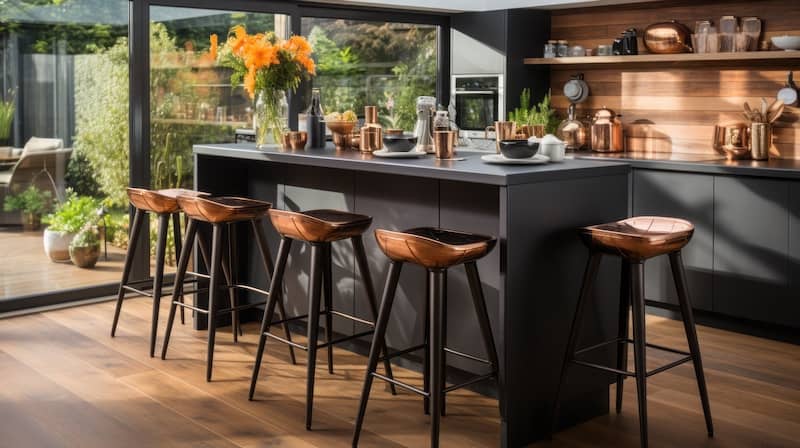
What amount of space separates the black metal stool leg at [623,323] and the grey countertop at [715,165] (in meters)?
1.58

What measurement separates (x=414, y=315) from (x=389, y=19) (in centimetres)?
332

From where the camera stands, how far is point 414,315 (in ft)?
13.2

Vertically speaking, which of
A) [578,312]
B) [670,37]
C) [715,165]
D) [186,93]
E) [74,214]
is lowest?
[578,312]

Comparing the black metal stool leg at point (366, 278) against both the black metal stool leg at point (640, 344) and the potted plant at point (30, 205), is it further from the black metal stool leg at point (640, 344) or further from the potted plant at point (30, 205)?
the potted plant at point (30, 205)

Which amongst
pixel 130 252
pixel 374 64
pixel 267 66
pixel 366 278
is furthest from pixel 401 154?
pixel 374 64

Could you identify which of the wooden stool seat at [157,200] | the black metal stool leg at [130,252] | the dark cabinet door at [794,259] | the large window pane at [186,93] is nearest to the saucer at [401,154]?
the wooden stool seat at [157,200]

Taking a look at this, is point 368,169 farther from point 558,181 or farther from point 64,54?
point 64,54

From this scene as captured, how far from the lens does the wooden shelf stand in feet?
17.2

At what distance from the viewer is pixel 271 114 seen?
476 centimetres

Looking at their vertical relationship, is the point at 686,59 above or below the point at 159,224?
above

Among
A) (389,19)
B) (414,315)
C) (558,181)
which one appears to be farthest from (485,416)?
(389,19)

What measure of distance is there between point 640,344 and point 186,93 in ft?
11.8

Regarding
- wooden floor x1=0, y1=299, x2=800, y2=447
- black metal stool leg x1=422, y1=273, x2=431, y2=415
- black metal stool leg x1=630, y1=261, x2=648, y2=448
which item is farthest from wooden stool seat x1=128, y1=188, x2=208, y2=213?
black metal stool leg x1=630, y1=261, x2=648, y2=448

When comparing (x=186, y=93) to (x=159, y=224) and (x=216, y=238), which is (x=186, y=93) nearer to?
(x=159, y=224)
